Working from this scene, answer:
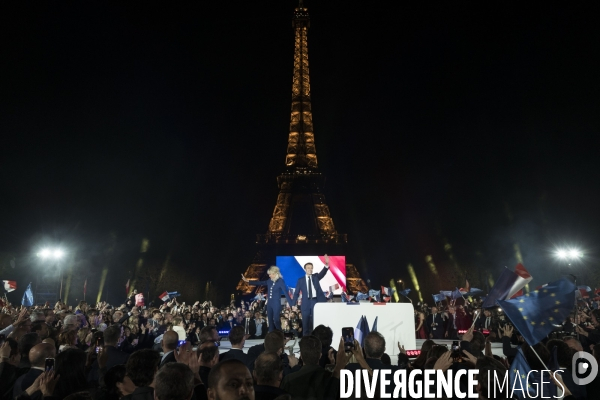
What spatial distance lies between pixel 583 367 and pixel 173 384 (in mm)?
4298

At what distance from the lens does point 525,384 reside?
4645 mm

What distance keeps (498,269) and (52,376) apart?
54107 mm

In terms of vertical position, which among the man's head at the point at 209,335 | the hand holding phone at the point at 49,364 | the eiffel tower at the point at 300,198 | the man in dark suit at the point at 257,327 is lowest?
the man in dark suit at the point at 257,327

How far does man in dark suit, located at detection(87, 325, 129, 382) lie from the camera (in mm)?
5688

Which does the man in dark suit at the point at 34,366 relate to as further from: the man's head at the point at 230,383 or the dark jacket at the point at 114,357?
the man's head at the point at 230,383

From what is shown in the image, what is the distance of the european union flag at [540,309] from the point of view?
18.0ft

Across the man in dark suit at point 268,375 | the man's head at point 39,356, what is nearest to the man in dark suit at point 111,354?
the man's head at point 39,356

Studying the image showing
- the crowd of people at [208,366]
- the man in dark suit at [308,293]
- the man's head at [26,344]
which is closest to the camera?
the crowd of people at [208,366]

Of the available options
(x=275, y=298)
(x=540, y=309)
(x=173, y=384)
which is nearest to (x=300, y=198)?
(x=275, y=298)

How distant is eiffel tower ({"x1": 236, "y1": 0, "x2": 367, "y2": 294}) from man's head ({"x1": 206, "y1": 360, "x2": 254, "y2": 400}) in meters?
48.6

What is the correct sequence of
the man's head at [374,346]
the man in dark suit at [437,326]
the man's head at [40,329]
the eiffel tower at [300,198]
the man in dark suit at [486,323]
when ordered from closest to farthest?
the man's head at [374,346] → the man's head at [40,329] → the man in dark suit at [486,323] → the man in dark suit at [437,326] → the eiffel tower at [300,198]

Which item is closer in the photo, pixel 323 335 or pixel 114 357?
pixel 114 357

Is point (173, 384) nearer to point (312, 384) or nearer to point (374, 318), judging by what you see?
point (312, 384)

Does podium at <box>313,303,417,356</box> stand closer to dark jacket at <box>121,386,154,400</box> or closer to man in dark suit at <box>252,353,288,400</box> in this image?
man in dark suit at <box>252,353,288,400</box>
